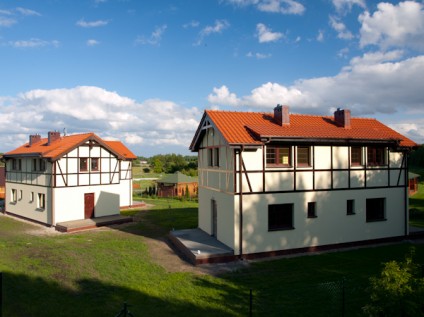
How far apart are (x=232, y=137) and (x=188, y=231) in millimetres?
7438

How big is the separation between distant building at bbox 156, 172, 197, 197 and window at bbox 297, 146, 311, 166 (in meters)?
27.7

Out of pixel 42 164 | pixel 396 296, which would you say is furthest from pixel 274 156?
pixel 42 164

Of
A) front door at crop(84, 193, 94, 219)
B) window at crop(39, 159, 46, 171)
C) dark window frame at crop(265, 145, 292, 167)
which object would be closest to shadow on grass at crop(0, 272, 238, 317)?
dark window frame at crop(265, 145, 292, 167)

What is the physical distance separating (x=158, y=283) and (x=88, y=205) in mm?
14931

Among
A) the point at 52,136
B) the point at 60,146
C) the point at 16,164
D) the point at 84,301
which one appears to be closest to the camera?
the point at 84,301

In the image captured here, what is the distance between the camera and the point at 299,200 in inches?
637

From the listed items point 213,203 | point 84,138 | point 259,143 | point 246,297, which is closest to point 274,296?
point 246,297

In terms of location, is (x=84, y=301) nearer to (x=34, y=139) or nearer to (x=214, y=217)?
(x=214, y=217)

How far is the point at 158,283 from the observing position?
12.2 m

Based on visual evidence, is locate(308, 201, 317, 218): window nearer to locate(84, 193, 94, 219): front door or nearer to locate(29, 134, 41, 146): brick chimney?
locate(84, 193, 94, 219): front door

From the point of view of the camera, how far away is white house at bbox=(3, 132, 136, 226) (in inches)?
926

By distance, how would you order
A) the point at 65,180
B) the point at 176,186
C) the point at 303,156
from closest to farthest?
the point at 303,156 < the point at 65,180 < the point at 176,186

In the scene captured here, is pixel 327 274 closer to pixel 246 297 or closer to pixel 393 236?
pixel 246 297

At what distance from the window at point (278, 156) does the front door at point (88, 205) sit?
15.5m
